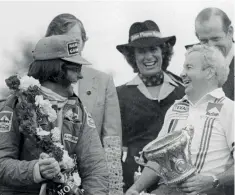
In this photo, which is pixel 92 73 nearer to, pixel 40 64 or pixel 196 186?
pixel 40 64

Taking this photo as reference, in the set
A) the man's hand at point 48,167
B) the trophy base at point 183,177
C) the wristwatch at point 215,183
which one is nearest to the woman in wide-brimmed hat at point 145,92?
the trophy base at point 183,177

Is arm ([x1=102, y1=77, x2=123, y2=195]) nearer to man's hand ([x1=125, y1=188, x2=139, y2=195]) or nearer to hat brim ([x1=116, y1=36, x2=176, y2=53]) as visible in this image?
man's hand ([x1=125, y1=188, x2=139, y2=195])

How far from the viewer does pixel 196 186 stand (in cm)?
393

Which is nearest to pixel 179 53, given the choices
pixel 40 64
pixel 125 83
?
pixel 125 83

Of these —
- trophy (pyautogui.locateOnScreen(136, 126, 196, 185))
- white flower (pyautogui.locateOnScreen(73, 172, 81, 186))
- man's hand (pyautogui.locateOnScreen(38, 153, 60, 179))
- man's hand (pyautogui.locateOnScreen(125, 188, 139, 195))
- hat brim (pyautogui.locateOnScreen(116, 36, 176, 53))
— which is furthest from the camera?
hat brim (pyautogui.locateOnScreen(116, 36, 176, 53))

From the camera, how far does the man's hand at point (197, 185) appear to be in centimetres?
391

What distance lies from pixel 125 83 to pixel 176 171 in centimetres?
87

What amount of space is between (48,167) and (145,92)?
1.28 meters

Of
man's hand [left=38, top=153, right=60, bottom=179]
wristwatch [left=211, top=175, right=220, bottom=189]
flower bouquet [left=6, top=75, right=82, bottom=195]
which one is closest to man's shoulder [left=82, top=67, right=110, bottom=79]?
flower bouquet [left=6, top=75, right=82, bottom=195]

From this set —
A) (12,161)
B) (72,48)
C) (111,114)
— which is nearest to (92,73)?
(111,114)

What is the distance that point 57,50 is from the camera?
374cm

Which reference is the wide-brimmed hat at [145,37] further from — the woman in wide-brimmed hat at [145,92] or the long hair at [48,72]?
the long hair at [48,72]

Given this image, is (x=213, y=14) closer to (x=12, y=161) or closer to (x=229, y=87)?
(x=229, y=87)

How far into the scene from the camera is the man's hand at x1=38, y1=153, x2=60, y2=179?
3326mm
